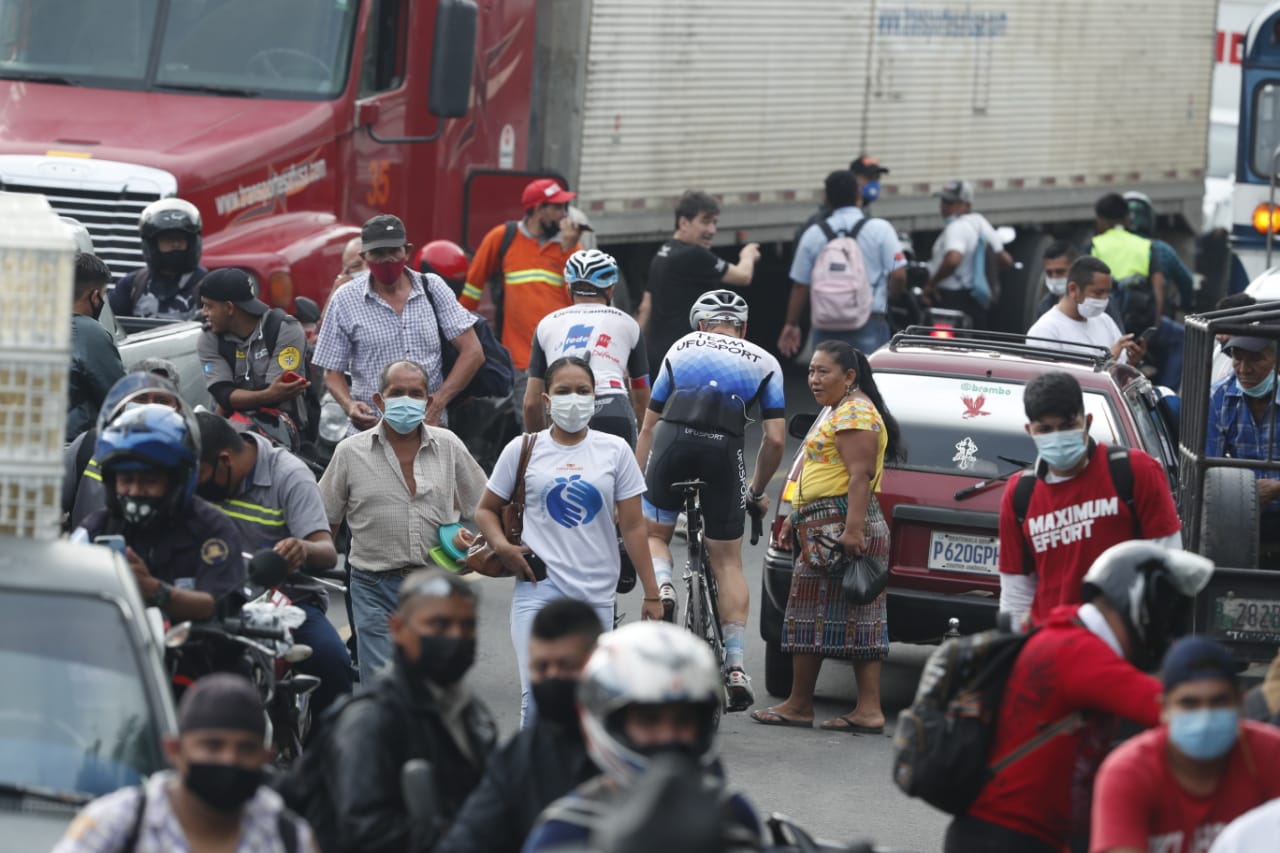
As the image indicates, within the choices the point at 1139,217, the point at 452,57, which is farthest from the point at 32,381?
the point at 1139,217

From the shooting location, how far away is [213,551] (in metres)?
6.46

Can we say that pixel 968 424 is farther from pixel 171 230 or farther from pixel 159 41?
pixel 159 41

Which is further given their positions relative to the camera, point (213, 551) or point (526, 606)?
point (526, 606)

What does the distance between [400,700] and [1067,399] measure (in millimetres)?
2983

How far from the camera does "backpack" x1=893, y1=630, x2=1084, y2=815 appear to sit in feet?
17.4

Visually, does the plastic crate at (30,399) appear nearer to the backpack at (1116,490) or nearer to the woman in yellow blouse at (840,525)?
the backpack at (1116,490)

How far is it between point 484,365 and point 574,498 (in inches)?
100

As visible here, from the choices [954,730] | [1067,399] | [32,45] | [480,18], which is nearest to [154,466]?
[954,730]

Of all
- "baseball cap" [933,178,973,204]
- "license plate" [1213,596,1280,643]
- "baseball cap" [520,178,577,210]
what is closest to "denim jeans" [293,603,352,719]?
"license plate" [1213,596,1280,643]

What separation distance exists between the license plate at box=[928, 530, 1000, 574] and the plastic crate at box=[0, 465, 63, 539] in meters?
4.90

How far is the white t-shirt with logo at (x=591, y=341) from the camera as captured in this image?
10570mm

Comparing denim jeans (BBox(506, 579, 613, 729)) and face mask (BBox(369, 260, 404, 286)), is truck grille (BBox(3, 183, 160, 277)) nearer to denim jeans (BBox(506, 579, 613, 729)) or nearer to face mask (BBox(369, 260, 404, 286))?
face mask (BBox(369, 260, 404, 286))

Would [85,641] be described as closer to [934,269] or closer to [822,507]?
[822,507]

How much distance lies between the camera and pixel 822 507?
9609 mm
